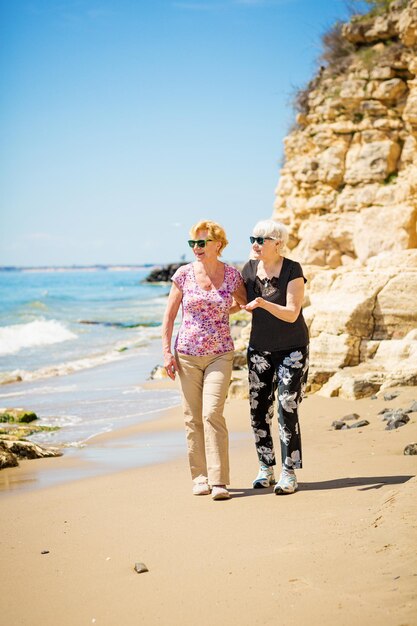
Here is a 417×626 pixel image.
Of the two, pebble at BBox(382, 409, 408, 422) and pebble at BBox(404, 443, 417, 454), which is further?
pebble at BBox(382, 409, 408, 422)

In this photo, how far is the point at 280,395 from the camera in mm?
5586

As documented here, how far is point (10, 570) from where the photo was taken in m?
4.24

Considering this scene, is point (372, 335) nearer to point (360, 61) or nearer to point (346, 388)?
point (346, 388)

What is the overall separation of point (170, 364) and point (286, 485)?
4.12 ft

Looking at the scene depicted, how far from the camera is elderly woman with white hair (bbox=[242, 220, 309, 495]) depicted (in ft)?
18.1

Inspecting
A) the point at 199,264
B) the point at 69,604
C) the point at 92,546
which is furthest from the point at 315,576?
the point at 199,264

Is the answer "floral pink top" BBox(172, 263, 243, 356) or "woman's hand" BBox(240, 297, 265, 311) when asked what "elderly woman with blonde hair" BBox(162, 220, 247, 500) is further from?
"woman's hand" BBox(240, 297, 265, 311)

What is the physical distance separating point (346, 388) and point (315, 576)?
5.79 metres

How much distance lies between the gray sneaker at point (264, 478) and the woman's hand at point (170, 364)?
3.30 feet

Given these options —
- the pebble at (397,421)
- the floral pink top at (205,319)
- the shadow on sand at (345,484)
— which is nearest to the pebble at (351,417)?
the pebble at (397,421)

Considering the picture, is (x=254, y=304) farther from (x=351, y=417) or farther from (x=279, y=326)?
(x=351, y=417)

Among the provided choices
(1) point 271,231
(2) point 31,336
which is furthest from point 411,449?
(2) point 31,336

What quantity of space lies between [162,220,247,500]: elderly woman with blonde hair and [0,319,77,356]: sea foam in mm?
17960

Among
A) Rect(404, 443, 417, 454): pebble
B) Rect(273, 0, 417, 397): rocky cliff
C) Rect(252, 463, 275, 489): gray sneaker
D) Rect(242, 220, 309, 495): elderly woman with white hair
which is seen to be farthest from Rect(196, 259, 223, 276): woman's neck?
Rect(273, 0, 417, 397): rocky cliff
